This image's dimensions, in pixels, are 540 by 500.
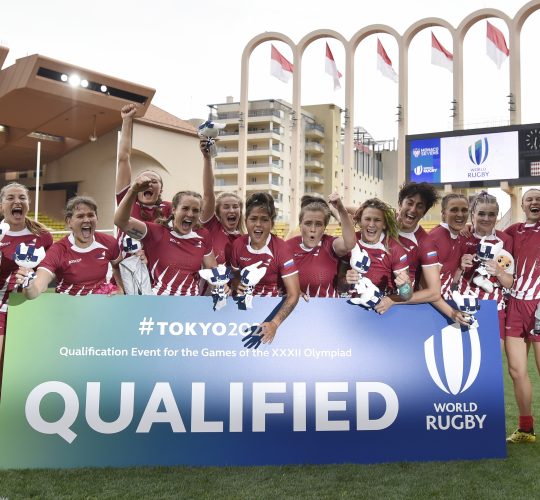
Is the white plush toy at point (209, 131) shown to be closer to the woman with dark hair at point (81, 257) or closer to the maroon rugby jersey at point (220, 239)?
the maroon rugby jersey at point (220, 239)

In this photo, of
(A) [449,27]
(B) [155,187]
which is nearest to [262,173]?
(A) [449,27]

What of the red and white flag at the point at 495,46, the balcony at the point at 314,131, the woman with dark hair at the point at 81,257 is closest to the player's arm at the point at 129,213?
the woman with dark hair at the point at 81,257

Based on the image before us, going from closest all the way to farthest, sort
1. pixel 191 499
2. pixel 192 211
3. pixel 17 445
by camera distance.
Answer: pixel 191 499 → pixel 17 445 → pixel 192 211

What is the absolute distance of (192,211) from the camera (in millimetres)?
4457

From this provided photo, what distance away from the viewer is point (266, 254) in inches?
173

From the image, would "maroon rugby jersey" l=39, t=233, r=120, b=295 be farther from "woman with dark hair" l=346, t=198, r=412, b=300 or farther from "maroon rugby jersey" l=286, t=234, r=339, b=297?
"woman with dark hair" l=346, t=198, r=412, b=300

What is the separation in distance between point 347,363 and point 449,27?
21221 mm

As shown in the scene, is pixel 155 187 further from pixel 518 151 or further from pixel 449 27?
pixel 449 27

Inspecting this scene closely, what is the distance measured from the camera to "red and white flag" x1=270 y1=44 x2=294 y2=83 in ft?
87.6

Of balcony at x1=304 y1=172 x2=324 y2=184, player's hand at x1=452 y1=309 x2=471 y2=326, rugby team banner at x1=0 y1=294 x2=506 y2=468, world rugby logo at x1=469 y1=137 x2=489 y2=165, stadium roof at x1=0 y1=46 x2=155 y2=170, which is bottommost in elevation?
rugby team banner at x1=0 y1=294 x2=506 y2=468

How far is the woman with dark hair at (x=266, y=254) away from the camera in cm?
423

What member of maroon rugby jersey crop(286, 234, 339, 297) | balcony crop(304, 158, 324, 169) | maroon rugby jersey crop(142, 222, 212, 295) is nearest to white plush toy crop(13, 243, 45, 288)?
maroon rugby jersey crop(142, 222, 212, 295)

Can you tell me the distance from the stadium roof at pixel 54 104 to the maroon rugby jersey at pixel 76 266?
22.5m

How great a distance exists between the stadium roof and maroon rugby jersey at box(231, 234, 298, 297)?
894 inches
